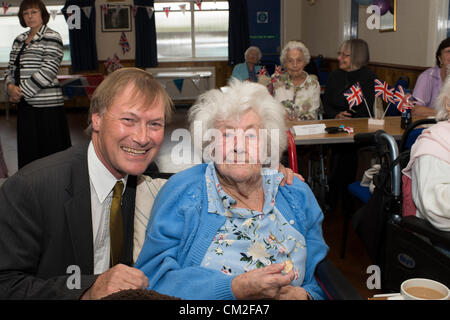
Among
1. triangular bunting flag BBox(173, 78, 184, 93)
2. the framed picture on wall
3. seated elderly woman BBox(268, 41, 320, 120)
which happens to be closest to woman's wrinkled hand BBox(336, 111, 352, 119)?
seated elderly woman BBox(268, 41, 320, 120)

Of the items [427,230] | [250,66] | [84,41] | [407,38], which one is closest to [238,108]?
[427,230]

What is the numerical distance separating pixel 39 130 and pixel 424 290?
11.4 feet

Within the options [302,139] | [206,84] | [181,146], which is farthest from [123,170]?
[206,84]

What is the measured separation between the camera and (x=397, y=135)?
3396mm

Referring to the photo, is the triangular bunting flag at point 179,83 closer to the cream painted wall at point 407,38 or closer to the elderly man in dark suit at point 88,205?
the cream painted wall at point 407,38

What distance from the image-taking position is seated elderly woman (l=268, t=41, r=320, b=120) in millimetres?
4516

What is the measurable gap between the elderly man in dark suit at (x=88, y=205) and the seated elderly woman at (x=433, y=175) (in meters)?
1.04

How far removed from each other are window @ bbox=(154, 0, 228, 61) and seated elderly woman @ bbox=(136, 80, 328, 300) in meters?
9.68

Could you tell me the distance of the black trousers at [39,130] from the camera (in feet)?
12.8

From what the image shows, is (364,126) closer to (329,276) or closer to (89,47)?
(329,276)

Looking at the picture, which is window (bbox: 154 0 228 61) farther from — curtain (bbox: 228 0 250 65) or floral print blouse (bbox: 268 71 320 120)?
floral print blouse (bbox: 268 71 320 120)

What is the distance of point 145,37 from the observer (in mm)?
10500

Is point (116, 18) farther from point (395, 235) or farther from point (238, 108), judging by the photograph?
point (395, 235)

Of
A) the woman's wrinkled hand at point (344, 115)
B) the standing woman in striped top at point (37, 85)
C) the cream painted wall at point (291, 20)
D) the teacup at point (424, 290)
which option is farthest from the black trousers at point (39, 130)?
the cream painted wall at point (291, 20)
